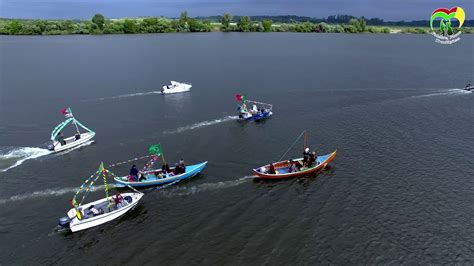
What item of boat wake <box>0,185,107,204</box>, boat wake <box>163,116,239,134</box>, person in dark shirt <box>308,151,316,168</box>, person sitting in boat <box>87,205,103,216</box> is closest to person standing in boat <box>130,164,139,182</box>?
boat wake <box>0,185,107,204</box>

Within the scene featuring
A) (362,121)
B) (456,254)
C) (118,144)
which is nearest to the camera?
(456,254)

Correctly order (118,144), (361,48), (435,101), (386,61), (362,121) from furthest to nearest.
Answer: (361,48) < (386,61) < (435,101) < (362,121) < (118,144)

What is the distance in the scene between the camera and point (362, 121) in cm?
6894

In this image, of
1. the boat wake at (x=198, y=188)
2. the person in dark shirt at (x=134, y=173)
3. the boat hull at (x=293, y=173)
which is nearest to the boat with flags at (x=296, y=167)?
the boat hull at (x=293, y=173)

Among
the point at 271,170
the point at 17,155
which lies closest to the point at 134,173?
the point at 271,170

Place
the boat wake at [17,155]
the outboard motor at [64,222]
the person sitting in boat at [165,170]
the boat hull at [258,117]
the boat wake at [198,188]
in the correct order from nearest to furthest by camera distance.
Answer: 1. the outboard motor at [64,222]
2. the boat wake at [198,188]
3. the person sitting in boat at [165,170]
4. the boat wake at [17,155]
5. the boat hull at [258,117]

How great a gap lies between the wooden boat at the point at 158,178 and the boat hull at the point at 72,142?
1508 cm

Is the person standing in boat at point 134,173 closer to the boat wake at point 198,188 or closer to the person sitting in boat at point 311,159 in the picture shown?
the boat wake at point 198,188

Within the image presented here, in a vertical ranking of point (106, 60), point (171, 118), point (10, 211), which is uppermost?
point (106, 60)

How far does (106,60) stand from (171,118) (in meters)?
78.1

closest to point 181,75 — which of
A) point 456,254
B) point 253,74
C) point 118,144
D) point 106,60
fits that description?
point 253,74

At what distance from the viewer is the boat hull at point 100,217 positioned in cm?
3738

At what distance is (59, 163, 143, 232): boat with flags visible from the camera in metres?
37.4

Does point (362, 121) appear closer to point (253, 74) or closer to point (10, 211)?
point (253, 74)
